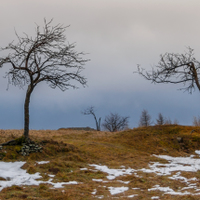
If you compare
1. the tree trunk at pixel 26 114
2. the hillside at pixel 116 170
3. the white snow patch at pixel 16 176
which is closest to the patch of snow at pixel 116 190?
the hillside at pixel 116 170

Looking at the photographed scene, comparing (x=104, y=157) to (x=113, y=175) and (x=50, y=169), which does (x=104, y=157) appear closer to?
(x=113, y=175)

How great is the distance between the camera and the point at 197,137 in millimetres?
17391

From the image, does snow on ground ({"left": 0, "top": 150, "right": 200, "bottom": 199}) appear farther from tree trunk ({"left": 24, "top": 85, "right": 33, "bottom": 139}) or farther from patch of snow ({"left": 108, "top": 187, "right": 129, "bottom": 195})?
tree trunk ({"left": 24, "top": 85, "right": 33, "bottom": 139})

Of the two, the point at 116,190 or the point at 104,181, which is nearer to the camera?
the point at 116,190

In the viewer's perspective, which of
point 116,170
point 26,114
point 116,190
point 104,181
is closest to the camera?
point 116,190

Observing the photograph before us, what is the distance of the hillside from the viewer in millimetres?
5926

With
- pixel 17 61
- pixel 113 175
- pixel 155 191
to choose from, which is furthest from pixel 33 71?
pixel 155 191

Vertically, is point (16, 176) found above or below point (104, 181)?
above

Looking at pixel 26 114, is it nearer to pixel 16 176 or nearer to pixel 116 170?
pixel 16 176

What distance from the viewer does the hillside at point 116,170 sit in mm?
5926

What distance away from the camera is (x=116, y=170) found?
970cm

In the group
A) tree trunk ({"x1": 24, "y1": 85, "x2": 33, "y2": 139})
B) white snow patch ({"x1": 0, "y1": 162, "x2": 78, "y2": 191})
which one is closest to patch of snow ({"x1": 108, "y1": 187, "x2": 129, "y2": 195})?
white snow patch ({"x1": 0, "y1": 162, "x2": 78, "y2": 191})

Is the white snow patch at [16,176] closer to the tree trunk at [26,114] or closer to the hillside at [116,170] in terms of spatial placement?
the hillside at [116,170]

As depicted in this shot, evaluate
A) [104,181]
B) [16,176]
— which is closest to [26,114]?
[16,176]
